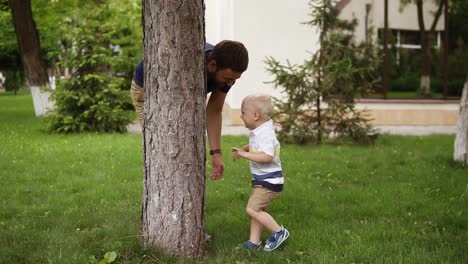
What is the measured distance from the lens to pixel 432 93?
58.5 feet

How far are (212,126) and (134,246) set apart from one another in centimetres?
116

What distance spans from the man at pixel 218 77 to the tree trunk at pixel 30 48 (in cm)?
1280

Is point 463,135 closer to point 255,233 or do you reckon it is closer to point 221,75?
point 255,233

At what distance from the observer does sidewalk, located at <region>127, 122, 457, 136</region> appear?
1396 cm

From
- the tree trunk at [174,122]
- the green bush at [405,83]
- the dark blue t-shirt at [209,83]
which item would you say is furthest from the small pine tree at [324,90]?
the tree trunk at [174,122]

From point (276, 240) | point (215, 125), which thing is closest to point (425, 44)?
point (215, 125)

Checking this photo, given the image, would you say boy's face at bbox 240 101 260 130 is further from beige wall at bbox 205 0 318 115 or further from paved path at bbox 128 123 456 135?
beige wall at bbox 205 0 318 115

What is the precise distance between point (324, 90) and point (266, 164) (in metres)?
7.40

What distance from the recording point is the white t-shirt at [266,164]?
4.12m

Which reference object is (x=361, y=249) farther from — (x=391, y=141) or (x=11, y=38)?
(x=11, y=38)

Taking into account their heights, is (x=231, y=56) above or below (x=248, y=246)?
above

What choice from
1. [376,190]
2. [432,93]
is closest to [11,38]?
[432,93]

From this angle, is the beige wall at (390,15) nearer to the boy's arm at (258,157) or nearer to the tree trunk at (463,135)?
the tree trunk at (463,135)

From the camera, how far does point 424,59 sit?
59.4 ft
